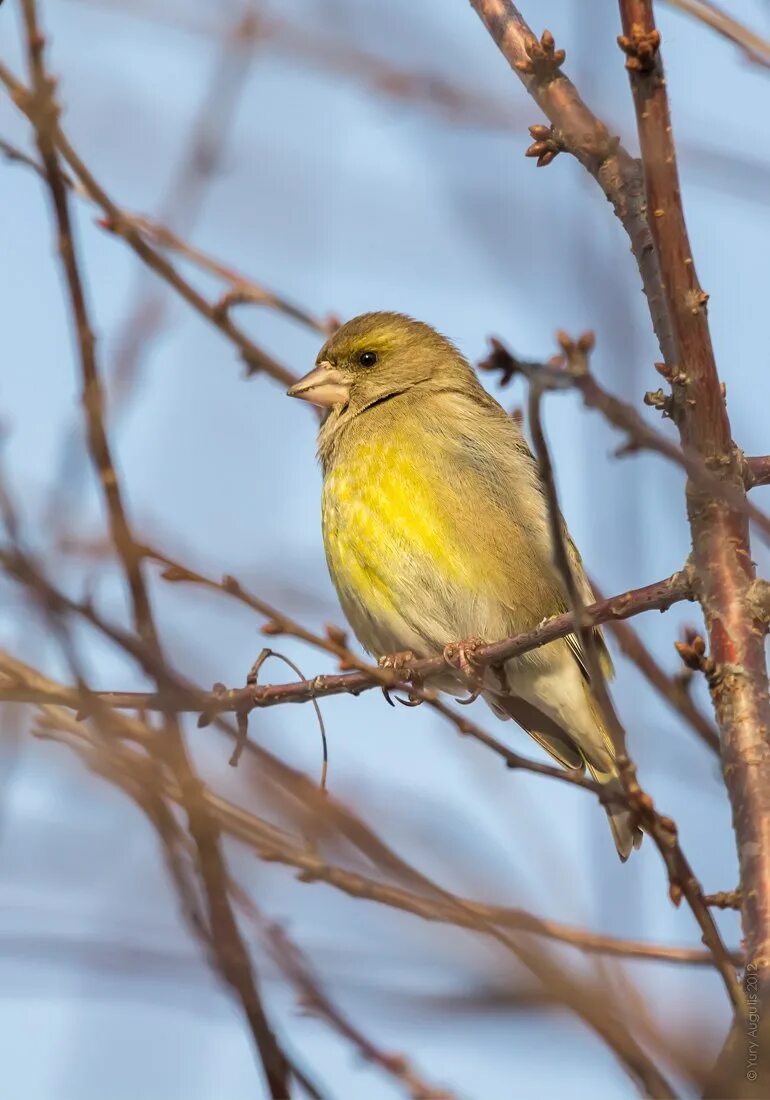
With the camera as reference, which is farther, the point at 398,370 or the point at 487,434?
the point at 398,370

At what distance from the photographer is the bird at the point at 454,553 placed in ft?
20.1

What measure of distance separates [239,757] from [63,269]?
127 centimetres

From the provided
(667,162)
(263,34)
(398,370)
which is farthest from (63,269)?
(398,370)

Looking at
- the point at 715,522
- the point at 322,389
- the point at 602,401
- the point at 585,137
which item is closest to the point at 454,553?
the point at 322,389

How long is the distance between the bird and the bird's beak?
93mm

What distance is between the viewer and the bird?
6113mm

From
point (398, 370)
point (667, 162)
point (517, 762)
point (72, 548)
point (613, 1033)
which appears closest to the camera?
point (613, 1033)

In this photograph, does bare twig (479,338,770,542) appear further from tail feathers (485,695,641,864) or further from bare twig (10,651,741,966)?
tail feathers (485,695,641,864)

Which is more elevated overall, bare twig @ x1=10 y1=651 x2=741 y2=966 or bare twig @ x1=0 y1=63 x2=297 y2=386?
bare twig @ x1=0 y1=63 x2=297 y2=386

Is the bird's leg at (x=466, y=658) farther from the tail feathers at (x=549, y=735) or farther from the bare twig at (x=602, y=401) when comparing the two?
the bare twig at (x=602, y=401)

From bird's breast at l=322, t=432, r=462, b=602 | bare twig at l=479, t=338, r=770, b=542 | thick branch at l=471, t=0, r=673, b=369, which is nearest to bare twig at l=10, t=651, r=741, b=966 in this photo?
bare twig at l=479, t=338, r=770, b=542

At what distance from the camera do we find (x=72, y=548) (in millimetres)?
4027

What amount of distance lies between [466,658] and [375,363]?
2483 millimetres

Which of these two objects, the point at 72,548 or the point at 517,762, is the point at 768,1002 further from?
the point at 72,548
